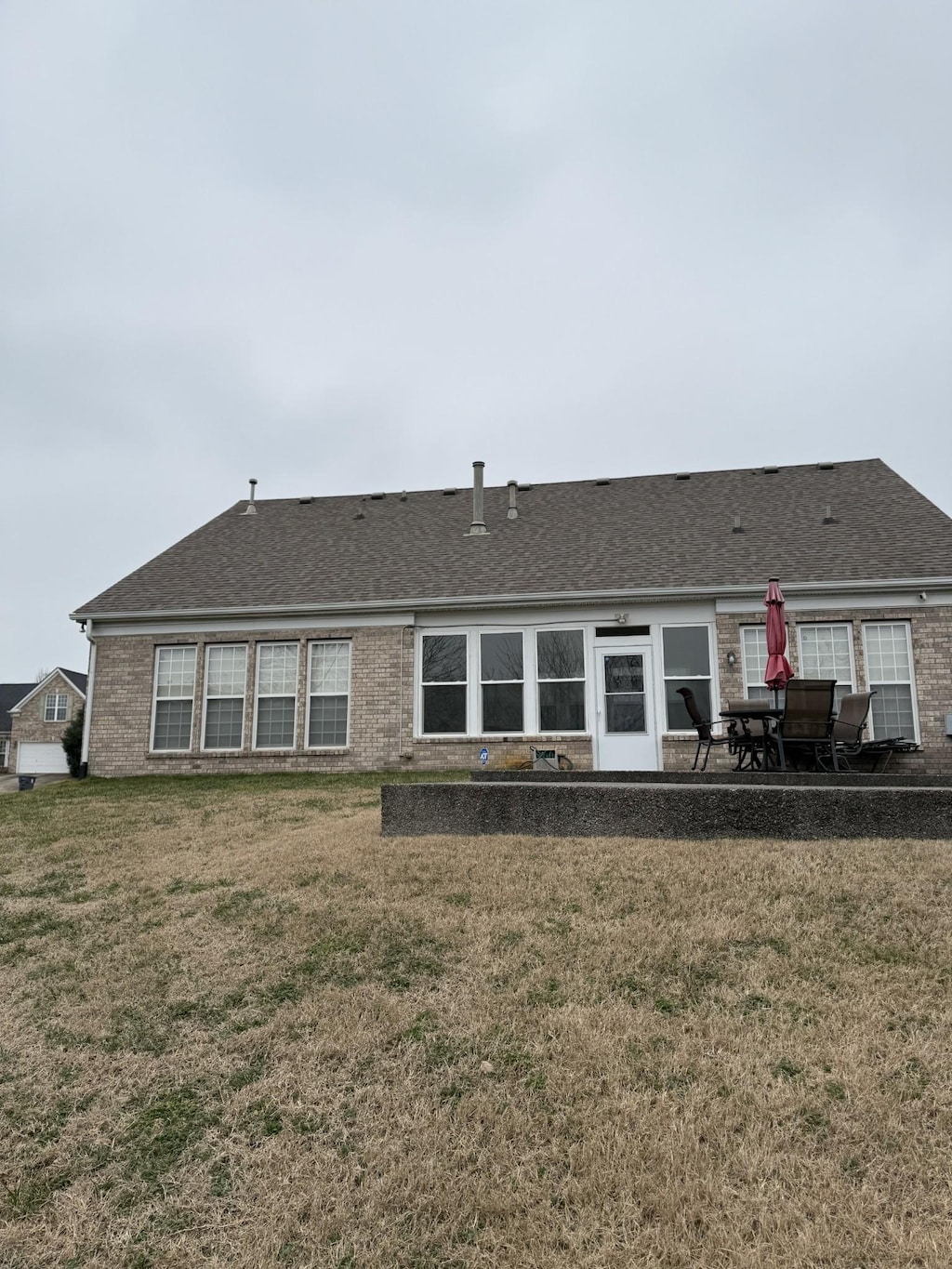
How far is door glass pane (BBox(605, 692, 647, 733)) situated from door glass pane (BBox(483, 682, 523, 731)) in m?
1.57

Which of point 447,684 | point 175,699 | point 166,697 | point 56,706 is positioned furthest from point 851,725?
point 56,706

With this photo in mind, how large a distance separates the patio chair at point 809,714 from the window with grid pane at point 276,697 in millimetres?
9042

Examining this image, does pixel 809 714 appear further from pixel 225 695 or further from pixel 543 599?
pixel 225 695

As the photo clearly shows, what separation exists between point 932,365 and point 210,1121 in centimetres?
2412

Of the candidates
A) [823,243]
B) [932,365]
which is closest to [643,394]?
[932,365]

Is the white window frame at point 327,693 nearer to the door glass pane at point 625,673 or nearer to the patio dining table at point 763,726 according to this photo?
the door glass pane at point 625,673

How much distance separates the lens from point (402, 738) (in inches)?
560

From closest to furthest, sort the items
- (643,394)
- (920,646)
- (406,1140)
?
1. (406,1140)
2. (920,646)
3. (643,394)

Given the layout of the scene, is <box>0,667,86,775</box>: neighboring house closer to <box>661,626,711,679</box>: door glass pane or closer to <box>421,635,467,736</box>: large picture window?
→ <box>421,635,467,736</box>: large picture window

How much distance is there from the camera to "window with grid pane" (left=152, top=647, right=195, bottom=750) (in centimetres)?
1514

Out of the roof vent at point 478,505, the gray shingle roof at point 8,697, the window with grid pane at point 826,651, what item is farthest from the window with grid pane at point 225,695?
the gray shingle roof at point 8,697

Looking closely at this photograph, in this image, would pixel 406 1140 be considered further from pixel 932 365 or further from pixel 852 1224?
pixel 932 365

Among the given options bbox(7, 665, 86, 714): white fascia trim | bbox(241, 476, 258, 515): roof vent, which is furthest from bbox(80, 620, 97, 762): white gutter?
bbox(7, 665, 86, 714): white fascia trim

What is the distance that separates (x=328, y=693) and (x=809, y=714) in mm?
8722
